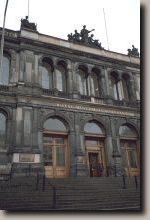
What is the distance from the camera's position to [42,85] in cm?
2155

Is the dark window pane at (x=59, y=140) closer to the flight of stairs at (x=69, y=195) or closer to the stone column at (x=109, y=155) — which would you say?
the stone column at (x=109, y=155)

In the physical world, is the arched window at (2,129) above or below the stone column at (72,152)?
above

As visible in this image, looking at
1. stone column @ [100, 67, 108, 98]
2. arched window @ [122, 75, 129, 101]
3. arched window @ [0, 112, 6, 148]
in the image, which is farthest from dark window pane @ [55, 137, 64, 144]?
arched window @ [122, 75, 129, 101]

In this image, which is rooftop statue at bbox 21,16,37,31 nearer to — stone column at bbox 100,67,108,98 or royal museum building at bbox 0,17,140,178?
royal museum building at bbox 0,17,140,178

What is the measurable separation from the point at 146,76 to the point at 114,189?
11.8m

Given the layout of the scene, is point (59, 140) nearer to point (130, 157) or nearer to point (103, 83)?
point (130, 157)

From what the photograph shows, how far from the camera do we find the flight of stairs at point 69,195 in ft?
36.6

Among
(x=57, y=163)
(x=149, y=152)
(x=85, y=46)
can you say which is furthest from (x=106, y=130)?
(x=149, y=152)

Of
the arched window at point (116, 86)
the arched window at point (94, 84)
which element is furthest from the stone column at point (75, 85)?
the arched window at point (116, 86)

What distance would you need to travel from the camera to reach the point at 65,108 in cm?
2070

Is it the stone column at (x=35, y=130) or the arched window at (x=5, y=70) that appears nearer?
the stone column at (x=35, y=130)

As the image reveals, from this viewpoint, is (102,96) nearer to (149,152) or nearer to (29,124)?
(29,124)

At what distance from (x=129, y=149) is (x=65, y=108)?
22.6 feet

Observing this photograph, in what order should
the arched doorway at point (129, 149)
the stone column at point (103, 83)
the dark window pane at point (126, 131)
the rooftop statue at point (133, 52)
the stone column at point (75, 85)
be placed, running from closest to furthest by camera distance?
1. the stone column at point (75, 85)
2. the arched doorway at point (129, 149)
3. the dark window pane at point (126, 131)
4. the stone column at point (103, 83)
5. the rooftop statue at point (133, 52)
